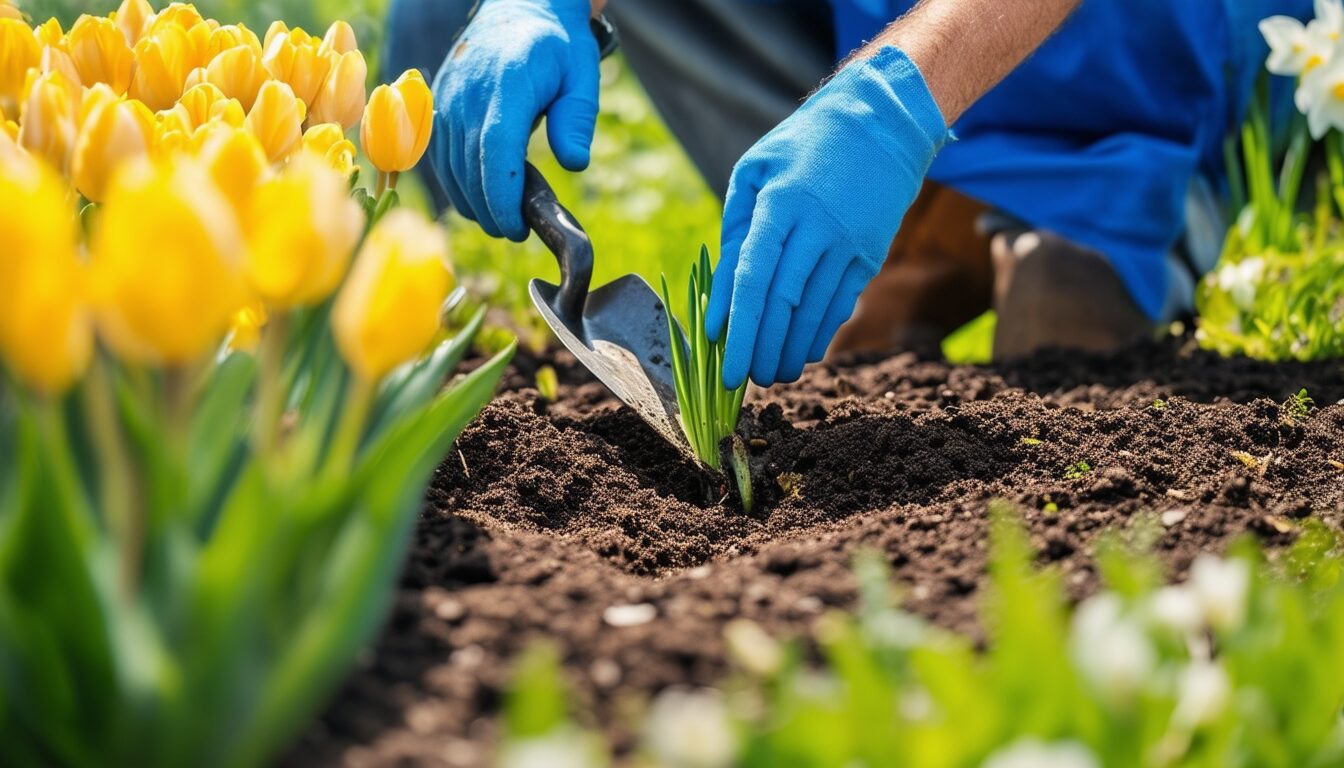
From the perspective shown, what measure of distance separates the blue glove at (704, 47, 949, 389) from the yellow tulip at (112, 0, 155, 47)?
83cm

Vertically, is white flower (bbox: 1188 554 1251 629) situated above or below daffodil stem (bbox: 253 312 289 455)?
below

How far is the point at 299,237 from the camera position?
2.57 feet

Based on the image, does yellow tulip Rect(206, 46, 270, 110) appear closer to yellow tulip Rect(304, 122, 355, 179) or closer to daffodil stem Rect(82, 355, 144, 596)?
yellow tulip Rect(304, 122, 355, 179)

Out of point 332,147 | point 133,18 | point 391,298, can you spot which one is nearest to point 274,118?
point 332,147

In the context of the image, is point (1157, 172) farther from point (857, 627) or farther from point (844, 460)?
point (857, 627)

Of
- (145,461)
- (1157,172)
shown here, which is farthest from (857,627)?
(1157,172)

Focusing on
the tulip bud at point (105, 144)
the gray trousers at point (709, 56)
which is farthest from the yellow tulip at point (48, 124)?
the gray trousers at point (709, 56)

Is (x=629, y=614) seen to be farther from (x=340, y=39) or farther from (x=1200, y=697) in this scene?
(x=340, y=39)

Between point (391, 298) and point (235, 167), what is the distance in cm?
23

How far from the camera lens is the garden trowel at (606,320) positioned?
1827 mm

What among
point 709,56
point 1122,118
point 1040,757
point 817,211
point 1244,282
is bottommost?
point 1244,282

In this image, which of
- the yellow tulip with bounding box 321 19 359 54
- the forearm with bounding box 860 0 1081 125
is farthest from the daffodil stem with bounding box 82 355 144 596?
the forearm with bounding box 860 0 1081 125

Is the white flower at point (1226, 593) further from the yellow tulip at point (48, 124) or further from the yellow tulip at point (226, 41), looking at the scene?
the yellow tulip at point (226, 41)

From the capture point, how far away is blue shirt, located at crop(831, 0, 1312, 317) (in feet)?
8.79
